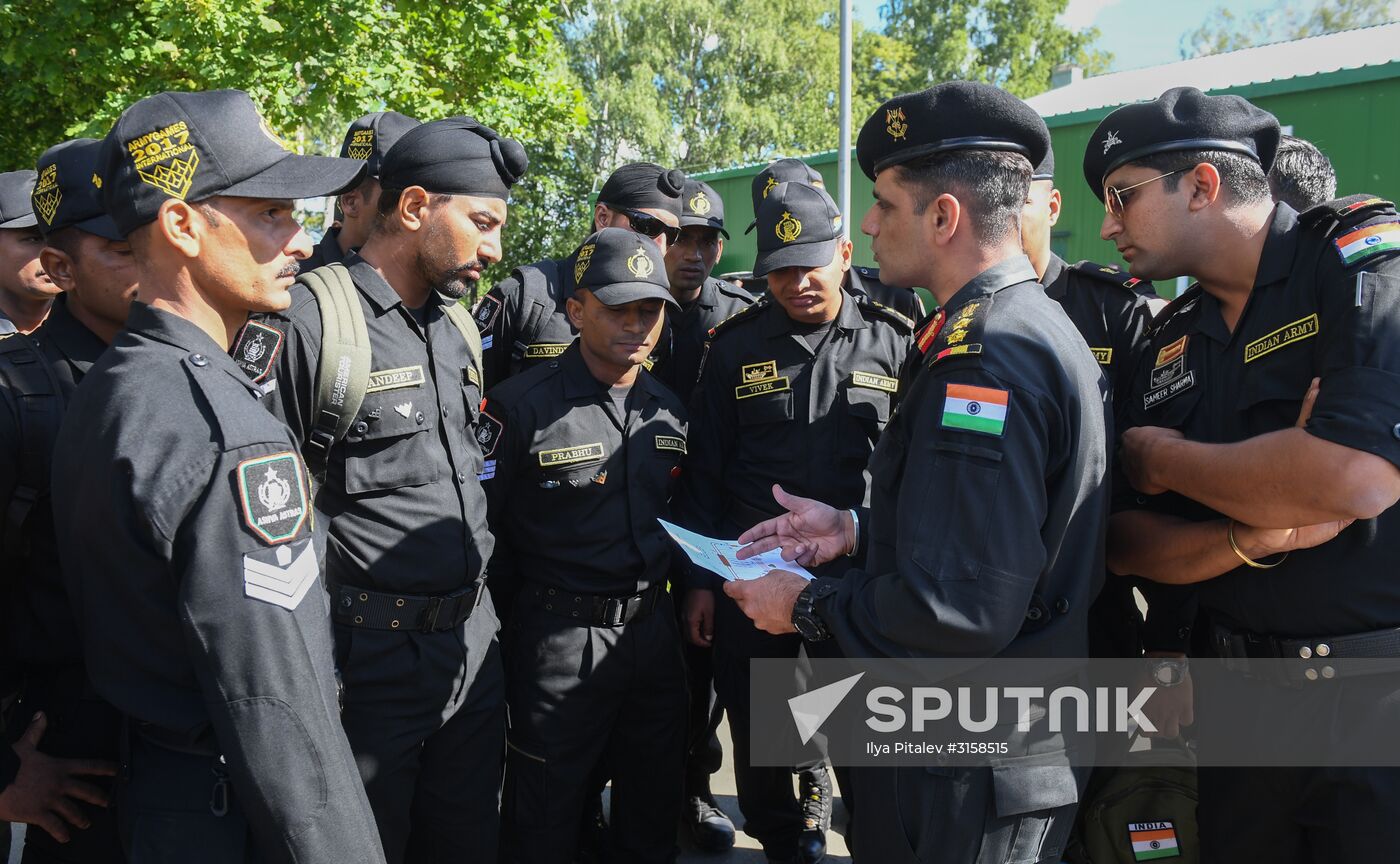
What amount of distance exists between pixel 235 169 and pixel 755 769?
2884mm

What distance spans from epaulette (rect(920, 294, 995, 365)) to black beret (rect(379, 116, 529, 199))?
1.53m

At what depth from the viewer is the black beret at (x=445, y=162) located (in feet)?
9.77

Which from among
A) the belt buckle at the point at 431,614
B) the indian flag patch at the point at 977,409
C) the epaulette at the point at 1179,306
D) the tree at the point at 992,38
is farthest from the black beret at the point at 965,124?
the tree at the point at 992,38

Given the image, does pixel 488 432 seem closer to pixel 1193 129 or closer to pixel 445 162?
pixel 445 162

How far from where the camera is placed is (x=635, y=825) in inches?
141

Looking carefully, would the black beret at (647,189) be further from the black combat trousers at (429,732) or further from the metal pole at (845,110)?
the metal pole at (845,110)

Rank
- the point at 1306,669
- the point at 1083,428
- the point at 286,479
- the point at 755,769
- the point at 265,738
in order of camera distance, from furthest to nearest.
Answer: the point at 755,769, the point at 1306,669, the point at 1083,428, the point at 286,479, the point at 265,738

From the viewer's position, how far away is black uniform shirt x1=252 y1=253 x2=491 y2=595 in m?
2.70

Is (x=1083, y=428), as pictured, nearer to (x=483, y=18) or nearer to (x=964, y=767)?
(x=964, y=767)

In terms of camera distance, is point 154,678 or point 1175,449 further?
point 1175,449

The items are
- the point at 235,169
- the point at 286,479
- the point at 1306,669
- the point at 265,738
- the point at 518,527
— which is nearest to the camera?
the point at 265,738

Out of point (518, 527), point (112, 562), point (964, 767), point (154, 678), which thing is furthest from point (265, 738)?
point (518, 527)

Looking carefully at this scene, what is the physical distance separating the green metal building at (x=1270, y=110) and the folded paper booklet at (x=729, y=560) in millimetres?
5556

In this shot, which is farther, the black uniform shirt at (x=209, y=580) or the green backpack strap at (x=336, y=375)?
the green backpack strap at (x=336, y=375)
